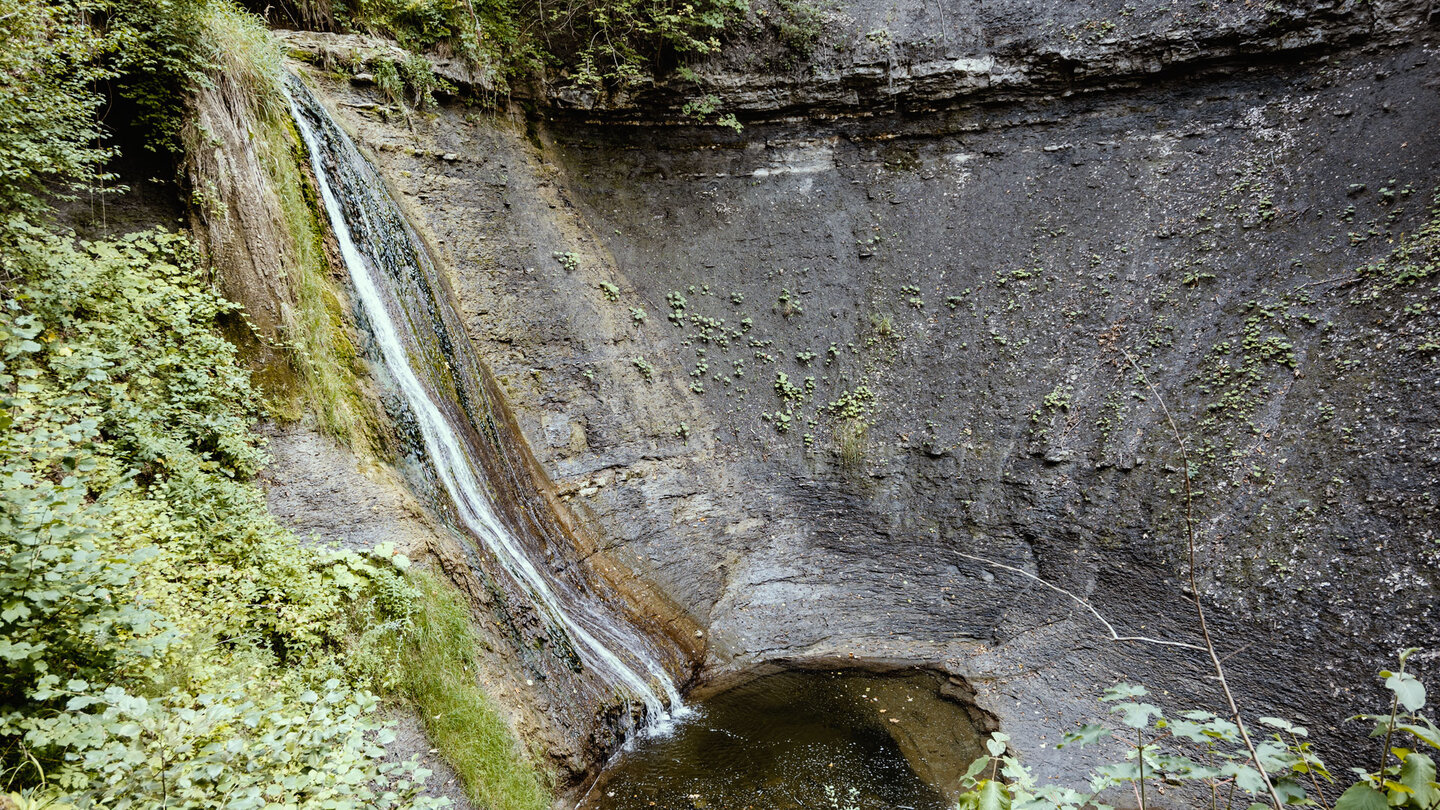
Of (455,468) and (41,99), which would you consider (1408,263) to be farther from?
(41,99)

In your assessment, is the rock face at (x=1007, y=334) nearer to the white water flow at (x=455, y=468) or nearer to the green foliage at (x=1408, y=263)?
the green foliage at (x=1408, y=263)

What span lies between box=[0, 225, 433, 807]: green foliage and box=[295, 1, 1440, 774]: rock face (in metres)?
3.82

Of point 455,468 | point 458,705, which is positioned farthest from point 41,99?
point 458,705

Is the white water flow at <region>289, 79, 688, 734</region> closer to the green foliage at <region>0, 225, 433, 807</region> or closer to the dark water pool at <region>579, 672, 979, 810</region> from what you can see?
the dark water pool at <region>579, 672, 979, 810</region>

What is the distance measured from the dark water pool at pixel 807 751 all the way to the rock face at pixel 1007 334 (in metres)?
0.54

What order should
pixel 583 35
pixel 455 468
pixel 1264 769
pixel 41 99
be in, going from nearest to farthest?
1. pixel 1264 769
2. pixel 41 99
3. pixel 455 468
4. pixel 583 35

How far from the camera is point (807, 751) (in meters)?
6.23

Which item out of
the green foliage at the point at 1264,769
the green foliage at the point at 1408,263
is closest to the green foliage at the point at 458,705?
the green foliage at the point at 1264,769

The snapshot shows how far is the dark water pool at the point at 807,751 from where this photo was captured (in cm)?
557

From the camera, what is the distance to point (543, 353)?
8.75m

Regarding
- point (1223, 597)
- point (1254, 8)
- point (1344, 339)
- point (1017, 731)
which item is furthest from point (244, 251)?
point (1254, 8)

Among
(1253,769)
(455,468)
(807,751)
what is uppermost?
(1253,769)

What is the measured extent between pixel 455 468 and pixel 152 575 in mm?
3015

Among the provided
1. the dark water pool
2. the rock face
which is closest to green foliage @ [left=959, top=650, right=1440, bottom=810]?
the dark water pool
